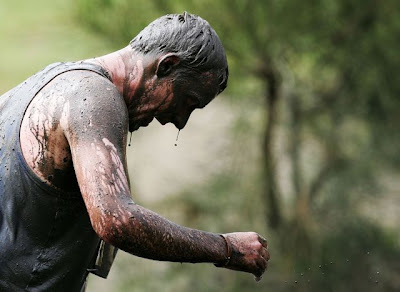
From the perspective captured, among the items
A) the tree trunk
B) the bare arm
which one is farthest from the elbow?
the tree trunk

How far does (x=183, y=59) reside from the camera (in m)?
2.90

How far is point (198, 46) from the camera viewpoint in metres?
2.92

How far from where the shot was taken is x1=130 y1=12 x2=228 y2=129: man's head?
2898 mm

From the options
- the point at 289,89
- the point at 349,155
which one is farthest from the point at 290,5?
the point at 349,155

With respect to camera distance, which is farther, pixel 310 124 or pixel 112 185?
pixel 310 124

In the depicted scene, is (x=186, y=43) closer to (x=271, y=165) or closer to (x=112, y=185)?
(x=112, y=185)

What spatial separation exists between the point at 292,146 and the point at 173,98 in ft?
16.0

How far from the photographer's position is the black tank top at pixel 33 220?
9.24 feet

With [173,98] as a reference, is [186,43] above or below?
above

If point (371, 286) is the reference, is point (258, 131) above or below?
above

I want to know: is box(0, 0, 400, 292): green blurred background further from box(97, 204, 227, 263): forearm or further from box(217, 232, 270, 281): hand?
box(97, 204, 227, 263): forearm

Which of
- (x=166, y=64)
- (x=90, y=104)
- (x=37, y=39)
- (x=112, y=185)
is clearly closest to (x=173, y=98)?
(x=166, y=64)

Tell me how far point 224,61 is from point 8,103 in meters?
0.67

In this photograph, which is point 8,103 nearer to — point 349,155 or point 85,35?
point 85,35
